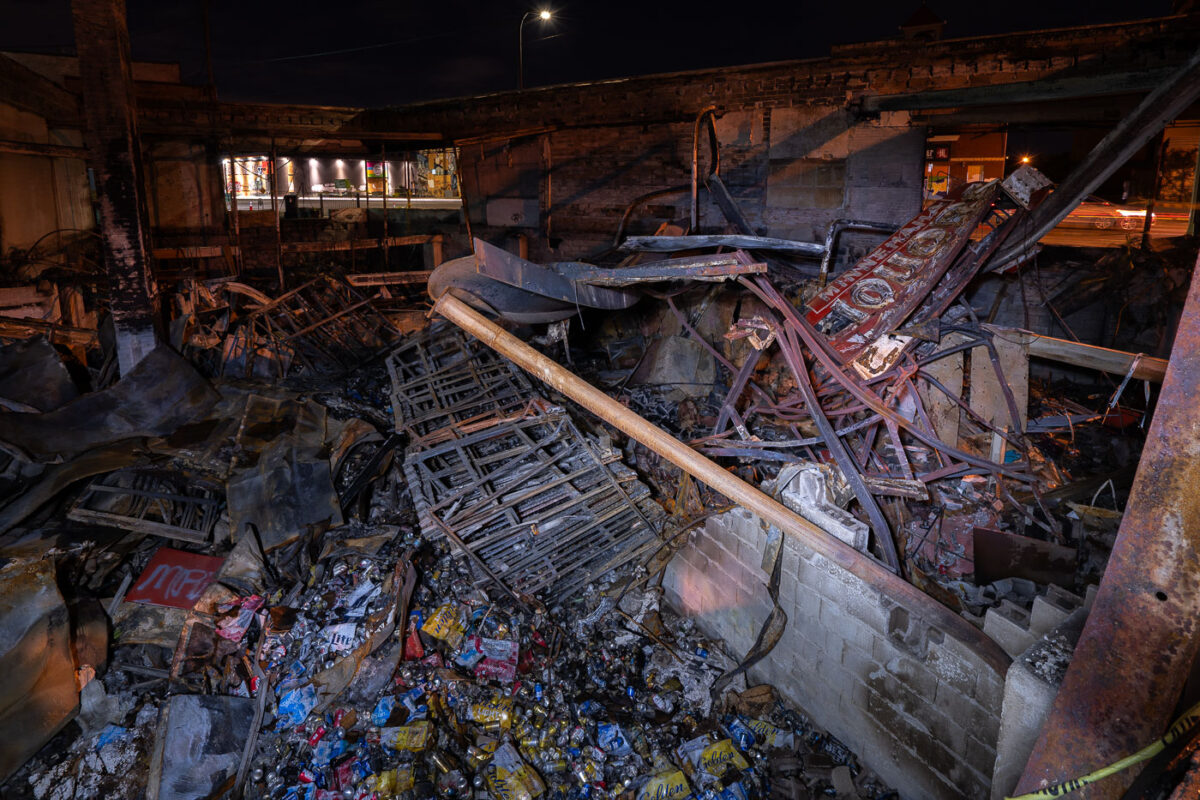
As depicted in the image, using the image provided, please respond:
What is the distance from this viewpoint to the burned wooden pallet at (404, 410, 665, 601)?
5.15 m

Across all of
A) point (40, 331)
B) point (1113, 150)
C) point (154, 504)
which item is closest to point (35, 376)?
point (40, 331)

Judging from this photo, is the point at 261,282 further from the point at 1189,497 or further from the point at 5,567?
the point at 1189,497

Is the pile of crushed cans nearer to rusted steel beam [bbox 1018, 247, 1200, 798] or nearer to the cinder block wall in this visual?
the cinder block wall

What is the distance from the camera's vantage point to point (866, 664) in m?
3.88

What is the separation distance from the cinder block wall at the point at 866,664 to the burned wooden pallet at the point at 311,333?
20.4 feet

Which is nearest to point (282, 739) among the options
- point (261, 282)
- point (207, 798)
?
point (207, 798)

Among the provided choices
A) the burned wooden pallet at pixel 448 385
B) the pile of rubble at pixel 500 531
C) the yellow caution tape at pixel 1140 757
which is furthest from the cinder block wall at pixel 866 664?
the burned wooden pallet at pixel 448 385

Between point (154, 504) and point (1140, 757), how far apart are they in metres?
6.80

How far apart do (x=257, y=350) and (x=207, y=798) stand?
5.76m

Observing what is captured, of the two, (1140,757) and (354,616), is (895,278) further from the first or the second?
(354,616)

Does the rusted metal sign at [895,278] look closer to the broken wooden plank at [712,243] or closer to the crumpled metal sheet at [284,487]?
the broken wooden plank at [712,243]

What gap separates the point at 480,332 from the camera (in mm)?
3408

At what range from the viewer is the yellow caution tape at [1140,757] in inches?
68.8

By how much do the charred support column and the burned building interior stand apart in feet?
0.12
